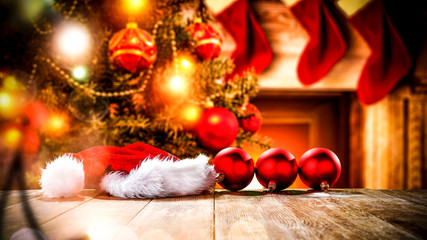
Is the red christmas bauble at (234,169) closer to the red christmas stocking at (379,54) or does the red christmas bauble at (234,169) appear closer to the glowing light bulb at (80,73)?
the glowing light bulb at (80,73)

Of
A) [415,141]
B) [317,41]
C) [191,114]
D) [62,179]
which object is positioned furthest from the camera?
[415,141]

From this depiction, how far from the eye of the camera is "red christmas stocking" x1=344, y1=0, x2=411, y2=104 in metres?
1.83

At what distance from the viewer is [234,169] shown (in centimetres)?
77

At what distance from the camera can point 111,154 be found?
0.75m

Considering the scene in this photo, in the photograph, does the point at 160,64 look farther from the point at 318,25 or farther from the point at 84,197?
the point at 318,25

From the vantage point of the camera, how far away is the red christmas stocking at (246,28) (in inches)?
71.2

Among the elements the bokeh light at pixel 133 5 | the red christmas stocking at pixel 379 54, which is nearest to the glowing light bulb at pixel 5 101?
the bokeh light at pixel 133 5

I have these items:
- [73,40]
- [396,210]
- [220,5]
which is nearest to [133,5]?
[73,40]

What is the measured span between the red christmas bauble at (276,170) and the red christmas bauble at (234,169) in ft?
0.10

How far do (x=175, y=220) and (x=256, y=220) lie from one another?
0.43ft

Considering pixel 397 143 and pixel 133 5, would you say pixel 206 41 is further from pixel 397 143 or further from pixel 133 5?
pixel 397 143

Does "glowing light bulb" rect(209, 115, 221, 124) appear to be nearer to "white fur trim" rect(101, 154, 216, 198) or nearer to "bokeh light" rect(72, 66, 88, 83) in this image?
"white fur trim" rect(101, 154, 216, 198)

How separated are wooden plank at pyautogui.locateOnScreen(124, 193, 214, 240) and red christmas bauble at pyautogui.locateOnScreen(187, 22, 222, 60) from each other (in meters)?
0.75

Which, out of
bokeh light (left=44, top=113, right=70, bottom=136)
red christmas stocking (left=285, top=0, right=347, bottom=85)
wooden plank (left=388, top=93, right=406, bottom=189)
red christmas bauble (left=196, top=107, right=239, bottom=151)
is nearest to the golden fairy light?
red christmas bauble (left=196, top=107, right=239, bottom=151)
